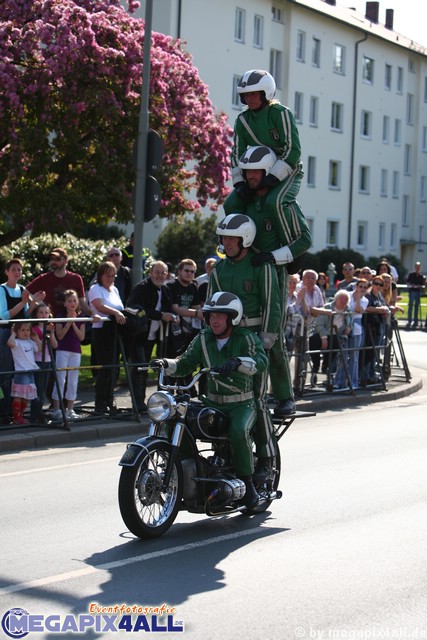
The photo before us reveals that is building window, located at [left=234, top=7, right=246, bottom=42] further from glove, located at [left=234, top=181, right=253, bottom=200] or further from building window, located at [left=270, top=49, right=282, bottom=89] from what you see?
glove, located at [left=234, top=181, right=253, bottom=200]

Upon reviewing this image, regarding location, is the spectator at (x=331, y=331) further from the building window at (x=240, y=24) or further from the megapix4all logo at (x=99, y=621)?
the building window at (x=240, y=24)

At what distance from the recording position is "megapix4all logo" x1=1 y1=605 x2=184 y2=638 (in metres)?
5.59

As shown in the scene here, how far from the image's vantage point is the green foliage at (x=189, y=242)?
4341 centimetres

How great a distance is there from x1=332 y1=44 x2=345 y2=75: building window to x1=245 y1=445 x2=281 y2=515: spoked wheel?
54.3 m

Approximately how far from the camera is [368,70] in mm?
64250

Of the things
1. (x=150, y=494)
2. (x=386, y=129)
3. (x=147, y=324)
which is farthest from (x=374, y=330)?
(x=386, y=129)

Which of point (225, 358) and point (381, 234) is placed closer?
point (225, 358)

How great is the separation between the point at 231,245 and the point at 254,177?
0.72 metres

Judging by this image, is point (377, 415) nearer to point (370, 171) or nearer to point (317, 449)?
point (317, 449)

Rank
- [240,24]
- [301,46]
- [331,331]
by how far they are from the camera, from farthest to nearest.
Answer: [301,46], [240,24], [331,331]

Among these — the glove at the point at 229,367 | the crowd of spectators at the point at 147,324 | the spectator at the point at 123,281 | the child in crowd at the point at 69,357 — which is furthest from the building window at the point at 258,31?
the glove at the point at 229,367

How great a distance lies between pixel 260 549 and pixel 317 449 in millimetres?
4563

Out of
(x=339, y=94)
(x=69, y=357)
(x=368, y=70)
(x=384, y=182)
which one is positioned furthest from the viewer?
(x=384, y=182)

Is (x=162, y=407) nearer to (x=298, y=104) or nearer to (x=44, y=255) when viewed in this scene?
(x=44, y=255)
